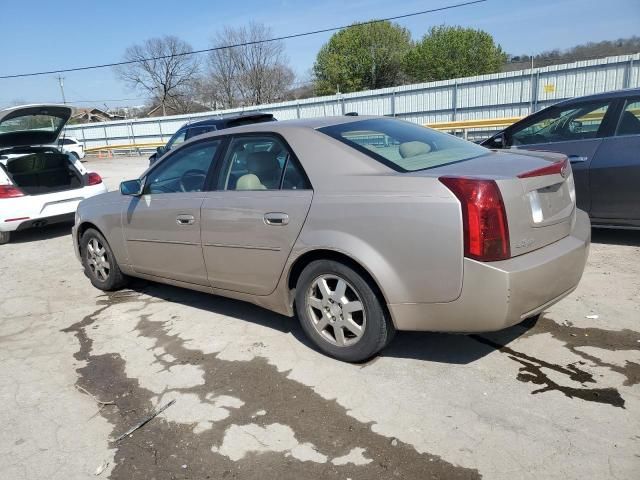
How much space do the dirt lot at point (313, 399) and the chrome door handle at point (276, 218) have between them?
0.95 meters

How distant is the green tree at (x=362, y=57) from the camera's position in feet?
193

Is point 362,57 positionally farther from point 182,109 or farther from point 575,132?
point 575,132

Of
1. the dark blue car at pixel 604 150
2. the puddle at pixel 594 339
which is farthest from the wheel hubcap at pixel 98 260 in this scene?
the dark blue car at pixel 604 150

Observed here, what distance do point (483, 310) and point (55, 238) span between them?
7.78 meters

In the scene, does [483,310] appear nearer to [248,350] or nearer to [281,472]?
[281,472]

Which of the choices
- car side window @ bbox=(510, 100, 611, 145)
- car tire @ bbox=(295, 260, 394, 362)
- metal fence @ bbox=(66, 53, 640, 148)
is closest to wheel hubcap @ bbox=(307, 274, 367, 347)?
car tire @ bbox=(295, 260, 394, 362)

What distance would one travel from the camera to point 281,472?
2486mm

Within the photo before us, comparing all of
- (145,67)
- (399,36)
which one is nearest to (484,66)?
(399,36)

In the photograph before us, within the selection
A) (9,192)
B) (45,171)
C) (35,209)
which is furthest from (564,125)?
(45,171)

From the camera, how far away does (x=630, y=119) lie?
518 cm

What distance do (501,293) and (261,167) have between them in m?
1.92

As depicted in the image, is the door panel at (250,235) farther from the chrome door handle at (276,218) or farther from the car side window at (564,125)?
the car side window at (564,125)

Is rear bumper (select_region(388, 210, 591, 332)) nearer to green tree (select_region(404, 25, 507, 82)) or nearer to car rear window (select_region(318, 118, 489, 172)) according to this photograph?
car rear window (select_region(318, 118, 489, 172))

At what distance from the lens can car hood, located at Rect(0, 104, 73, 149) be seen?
7.69 metres
